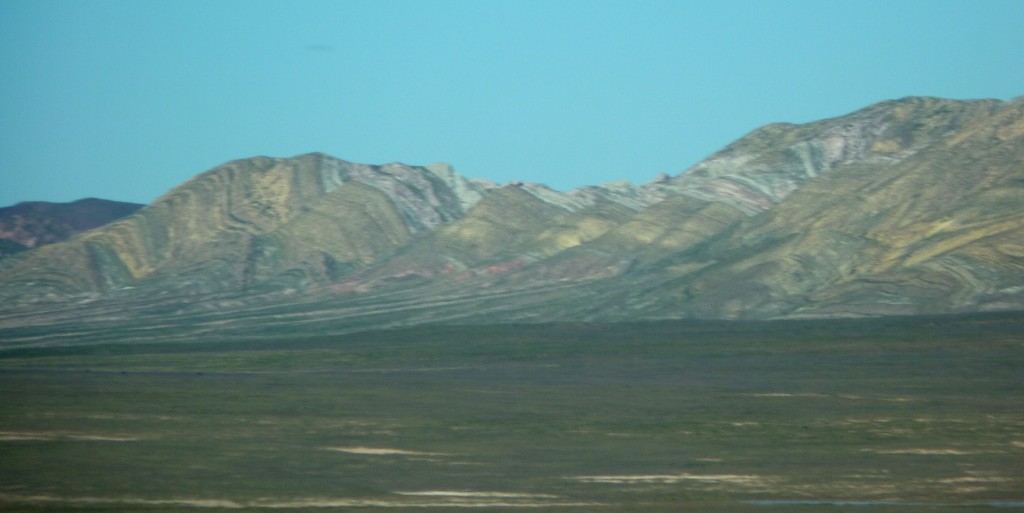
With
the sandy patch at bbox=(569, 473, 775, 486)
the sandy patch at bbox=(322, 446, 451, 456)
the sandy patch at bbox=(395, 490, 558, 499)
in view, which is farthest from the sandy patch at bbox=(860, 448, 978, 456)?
the sandy patch at bbox=(322, 446, 451, 456)

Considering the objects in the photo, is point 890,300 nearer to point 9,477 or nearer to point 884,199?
point 884,199

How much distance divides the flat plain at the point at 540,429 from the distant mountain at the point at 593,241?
23.5m

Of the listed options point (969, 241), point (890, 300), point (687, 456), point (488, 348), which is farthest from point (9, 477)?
point (969, 241)

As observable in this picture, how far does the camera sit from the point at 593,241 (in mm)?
144500

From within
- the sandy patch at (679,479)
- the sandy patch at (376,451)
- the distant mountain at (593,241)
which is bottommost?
the sandy patch at (679,479)

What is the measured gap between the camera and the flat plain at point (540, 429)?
32.3m

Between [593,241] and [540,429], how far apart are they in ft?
329

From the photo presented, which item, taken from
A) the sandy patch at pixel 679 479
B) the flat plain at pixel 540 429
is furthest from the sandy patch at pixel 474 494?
the sandy patch at pixel 679 479

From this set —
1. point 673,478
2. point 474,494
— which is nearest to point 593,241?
point 673,478

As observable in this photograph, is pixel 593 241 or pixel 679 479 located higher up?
pixel 593 241

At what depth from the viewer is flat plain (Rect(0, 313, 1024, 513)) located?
32344 mm

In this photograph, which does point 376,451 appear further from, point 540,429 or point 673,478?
point 673,478

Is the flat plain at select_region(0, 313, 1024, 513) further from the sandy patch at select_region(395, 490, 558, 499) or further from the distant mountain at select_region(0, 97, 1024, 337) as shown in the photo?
the distant mountain at select_region(0, 97, 1024, 337)

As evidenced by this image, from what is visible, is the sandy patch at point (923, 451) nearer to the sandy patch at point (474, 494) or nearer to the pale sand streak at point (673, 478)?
the pale sand streak at point (673, 478)
